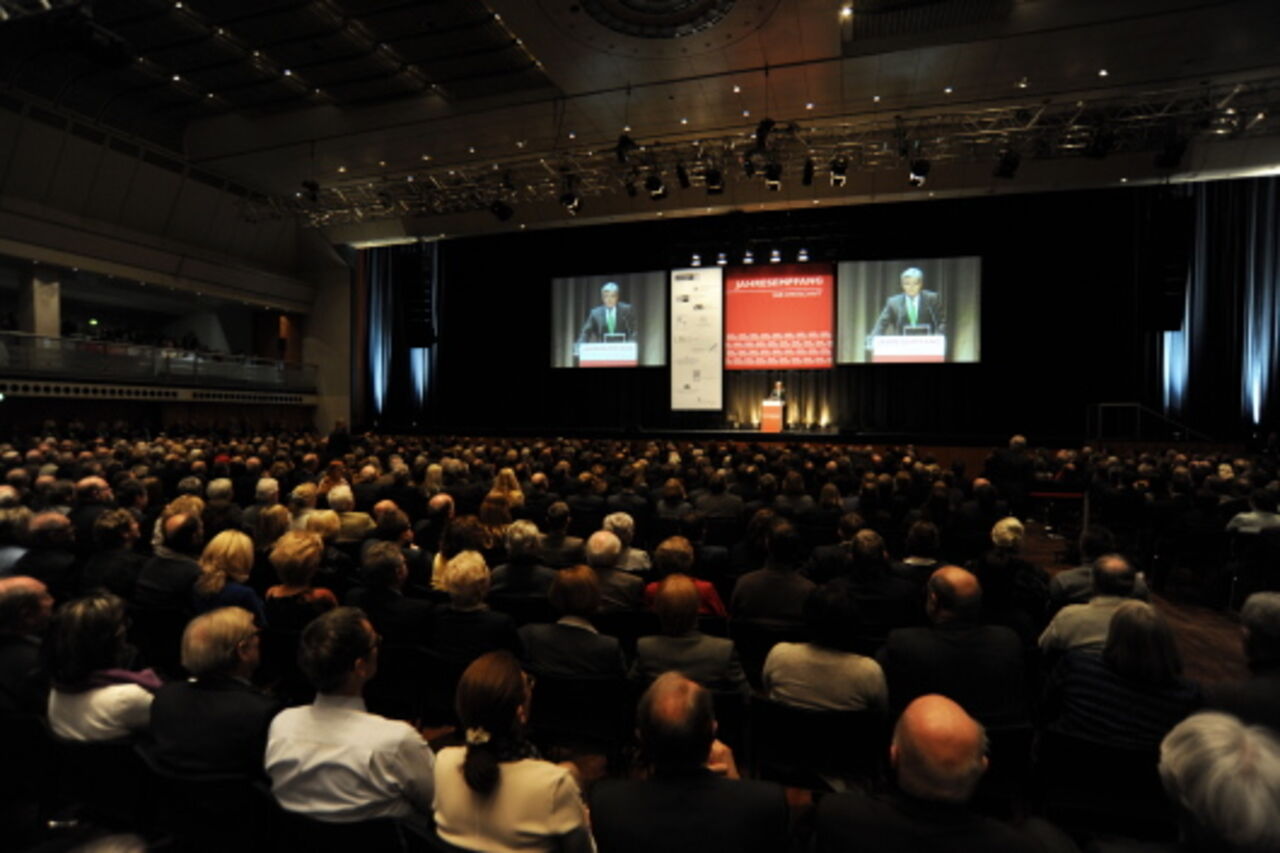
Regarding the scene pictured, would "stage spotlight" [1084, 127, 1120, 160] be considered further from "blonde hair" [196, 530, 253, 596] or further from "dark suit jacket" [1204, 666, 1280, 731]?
"blonde hair" [196, 530, 253, 596]

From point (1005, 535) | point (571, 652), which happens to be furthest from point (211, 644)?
point (1005, 535)

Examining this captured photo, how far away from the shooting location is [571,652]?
2.97 metres

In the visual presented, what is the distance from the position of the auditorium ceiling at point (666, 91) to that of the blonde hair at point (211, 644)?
347 inches

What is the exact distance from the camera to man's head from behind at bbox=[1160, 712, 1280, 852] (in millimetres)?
1226

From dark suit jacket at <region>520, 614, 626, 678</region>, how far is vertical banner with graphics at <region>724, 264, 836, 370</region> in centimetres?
1519

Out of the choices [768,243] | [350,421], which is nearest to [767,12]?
[768,243]

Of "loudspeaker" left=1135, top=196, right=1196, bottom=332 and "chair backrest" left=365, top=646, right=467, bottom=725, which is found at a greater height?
"loudspeaker" left=1135, top=196, right=1196, bottom=332

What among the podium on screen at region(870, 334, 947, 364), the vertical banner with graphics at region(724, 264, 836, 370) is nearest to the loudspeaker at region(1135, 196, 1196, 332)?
the podium on screen at region(870, 334, 947, 364)

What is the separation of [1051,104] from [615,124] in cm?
791

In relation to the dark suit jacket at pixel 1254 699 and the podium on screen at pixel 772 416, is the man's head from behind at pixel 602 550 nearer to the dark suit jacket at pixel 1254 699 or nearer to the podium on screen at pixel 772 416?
the dark suit jacket at pixel 1254 699

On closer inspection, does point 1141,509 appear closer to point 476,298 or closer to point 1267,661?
point 1267,661

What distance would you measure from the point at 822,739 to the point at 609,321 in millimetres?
17041

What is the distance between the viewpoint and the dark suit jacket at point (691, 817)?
1560mm

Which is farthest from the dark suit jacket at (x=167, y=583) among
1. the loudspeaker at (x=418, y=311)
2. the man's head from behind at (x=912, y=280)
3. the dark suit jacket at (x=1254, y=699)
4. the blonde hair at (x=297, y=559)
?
the man's head from behind at (x=912, y=280)
